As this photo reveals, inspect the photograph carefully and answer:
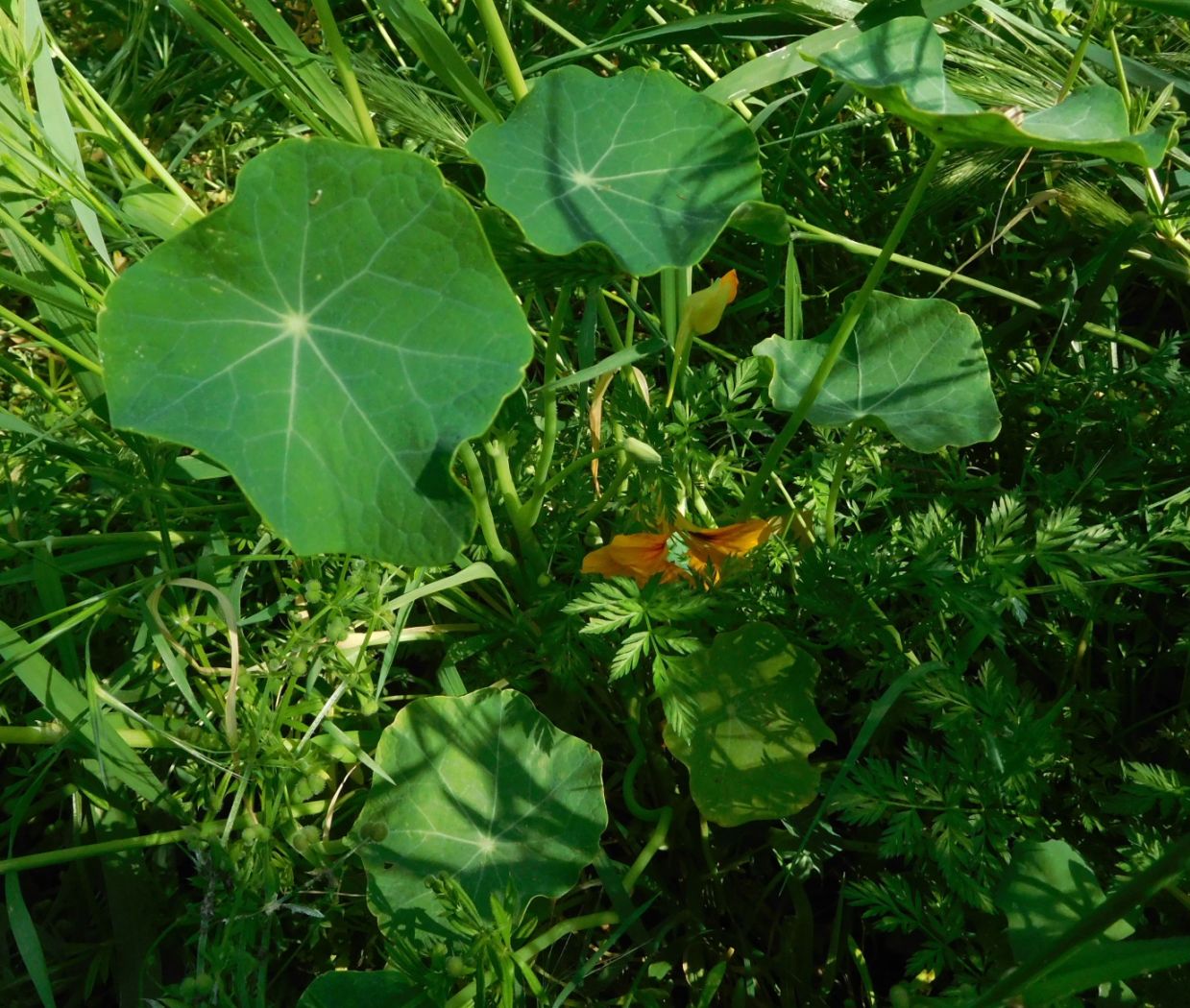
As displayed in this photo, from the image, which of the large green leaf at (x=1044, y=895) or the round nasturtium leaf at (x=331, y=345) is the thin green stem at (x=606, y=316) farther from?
the large green leaf at (x=1044, y=895)

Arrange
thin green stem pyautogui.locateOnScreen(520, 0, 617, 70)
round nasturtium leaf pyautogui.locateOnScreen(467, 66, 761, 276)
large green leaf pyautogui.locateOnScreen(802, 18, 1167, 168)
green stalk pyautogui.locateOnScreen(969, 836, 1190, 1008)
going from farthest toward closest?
thin green stem pyautogui.locateOnScreen(520, 0, 617, 70) < round nasturtium leaf pyautogui.locateOnScreen(467, 66, 761, 276) < large green leaf pyautogui.locateOnScreen(802, 18, 1167, 168) < green stalk pyautogui.locateOnScreen(969, 836, 1190, 1008)

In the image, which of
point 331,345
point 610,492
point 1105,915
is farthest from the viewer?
point 610,492

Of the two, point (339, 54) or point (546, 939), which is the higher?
point (339, 54)

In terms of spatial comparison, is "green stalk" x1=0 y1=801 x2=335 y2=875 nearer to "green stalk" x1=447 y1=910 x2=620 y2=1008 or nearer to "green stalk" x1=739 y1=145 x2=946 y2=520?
"green stalk" x1=447 y1=910 x2=620 y2=1008

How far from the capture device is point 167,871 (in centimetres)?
146

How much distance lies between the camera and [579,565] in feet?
5.07

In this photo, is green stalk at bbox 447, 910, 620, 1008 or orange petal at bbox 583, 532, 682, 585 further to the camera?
orange petal at bbox 583, 532, 682, 585

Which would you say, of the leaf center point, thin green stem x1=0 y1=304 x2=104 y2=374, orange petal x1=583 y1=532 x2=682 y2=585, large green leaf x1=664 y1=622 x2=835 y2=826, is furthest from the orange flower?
thin green stem x1=0 y1=304 x2=104 y2=374

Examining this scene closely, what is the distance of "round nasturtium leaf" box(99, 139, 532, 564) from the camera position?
1123mm

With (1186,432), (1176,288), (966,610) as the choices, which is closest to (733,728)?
(966,610)

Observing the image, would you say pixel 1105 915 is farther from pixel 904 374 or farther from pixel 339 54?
pixel 339 54

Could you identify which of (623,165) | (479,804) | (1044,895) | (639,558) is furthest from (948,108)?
(479,804)

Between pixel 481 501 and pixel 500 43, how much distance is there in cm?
58

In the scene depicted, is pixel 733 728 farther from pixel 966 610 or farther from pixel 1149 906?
pixel 1149 906
